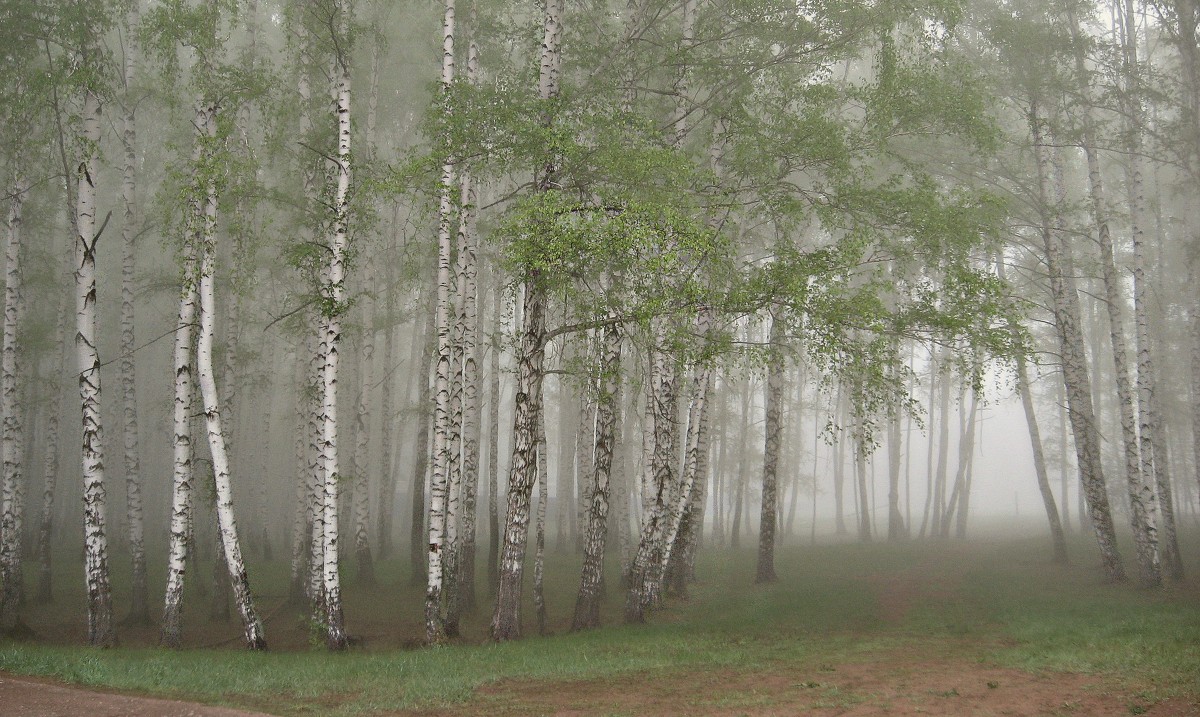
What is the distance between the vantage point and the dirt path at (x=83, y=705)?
7641 mm

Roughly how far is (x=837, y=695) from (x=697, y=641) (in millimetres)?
4222

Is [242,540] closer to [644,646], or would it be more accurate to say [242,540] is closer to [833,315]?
[644,646]

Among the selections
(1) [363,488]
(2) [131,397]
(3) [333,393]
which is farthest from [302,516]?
(3) [333,393]

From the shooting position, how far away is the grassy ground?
9359 mm

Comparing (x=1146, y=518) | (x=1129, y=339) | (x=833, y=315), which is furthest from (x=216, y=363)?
(x=1129, y=339)

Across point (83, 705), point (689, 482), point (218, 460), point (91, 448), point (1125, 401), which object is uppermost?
point (1125, 401)

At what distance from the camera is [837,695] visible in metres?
8.70

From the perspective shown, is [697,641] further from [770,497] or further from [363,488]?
[363,488]

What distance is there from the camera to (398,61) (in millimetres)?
27031

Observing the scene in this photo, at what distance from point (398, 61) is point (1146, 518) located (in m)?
26.1

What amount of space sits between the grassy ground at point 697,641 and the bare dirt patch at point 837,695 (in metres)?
0.33

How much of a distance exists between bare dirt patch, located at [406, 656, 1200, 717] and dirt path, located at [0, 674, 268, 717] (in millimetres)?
2370

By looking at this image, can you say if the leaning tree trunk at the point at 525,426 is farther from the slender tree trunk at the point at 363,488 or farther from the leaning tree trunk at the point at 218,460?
the slender tree trunk at the point at 363,488

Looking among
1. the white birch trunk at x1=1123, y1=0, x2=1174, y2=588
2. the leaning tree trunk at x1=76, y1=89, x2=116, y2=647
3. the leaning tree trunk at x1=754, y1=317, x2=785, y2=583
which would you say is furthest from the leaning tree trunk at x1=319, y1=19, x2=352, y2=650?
the white birch trunk at x1=1123, y1=0, x2=1174, y2=588
